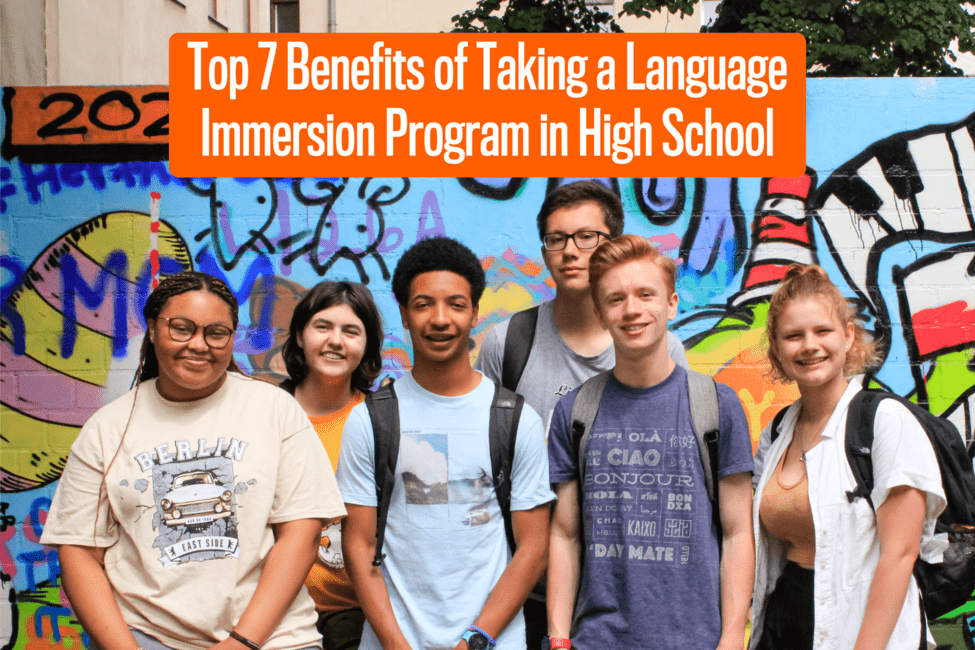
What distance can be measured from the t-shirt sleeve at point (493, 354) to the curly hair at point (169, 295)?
80 cm

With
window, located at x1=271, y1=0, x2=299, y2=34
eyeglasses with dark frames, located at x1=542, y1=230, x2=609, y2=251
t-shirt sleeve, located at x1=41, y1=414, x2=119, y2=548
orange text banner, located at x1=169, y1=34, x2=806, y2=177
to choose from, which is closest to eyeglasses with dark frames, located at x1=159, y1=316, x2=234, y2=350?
t-shirt sleeve, located at x1=41, y1=414, x2=119, y2=548

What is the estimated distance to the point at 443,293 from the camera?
93.7 inches

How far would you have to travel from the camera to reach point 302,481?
2.24 m

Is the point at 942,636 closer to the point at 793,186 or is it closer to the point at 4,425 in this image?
the point at 793,186

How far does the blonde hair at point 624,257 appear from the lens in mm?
2334

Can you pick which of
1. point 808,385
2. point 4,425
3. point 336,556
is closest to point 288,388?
point 336,556

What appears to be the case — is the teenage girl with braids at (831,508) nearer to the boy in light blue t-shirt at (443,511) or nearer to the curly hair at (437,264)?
the boy in light blue t-shirt at (443,511)

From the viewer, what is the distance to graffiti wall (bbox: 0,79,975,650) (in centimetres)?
400

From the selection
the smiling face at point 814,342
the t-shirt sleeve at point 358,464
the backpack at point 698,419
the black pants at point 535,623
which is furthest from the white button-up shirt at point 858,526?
the t-shirt sleeve at point 358,464

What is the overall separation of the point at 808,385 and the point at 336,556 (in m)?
1.49

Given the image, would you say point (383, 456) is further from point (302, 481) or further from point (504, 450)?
point (504, 450)

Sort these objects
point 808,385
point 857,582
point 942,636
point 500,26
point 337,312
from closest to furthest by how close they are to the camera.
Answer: point 857,582, point 808,385, point 337,312, point 942,636, point 500,26

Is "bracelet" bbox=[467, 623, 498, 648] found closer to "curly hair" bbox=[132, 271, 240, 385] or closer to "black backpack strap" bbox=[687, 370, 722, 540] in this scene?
"black backpack strap" bbox=[687, 370, 722, 540]

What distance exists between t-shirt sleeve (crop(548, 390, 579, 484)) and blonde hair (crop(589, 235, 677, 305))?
13.2 inches
